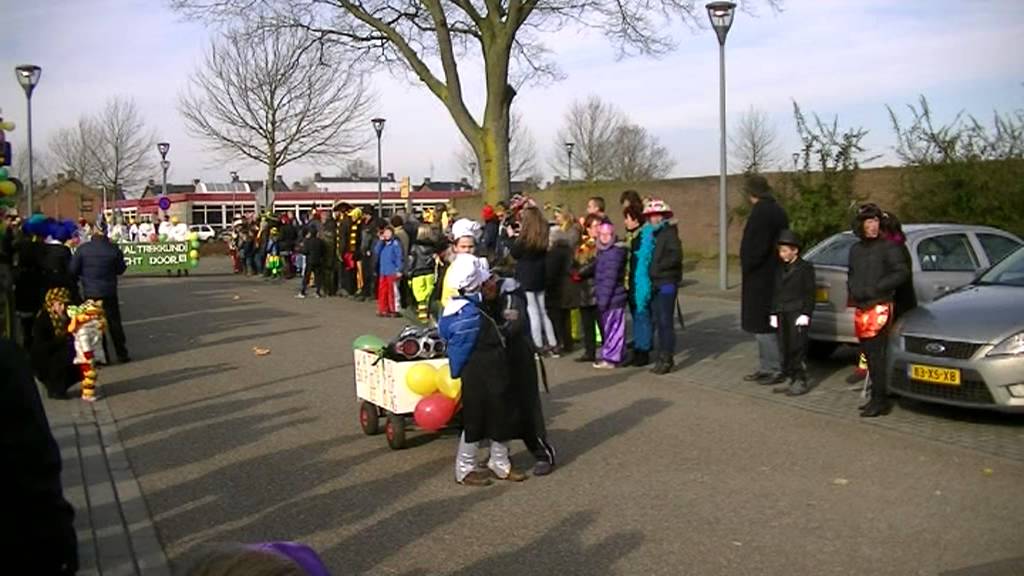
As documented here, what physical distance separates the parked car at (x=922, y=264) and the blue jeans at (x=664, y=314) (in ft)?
5.12

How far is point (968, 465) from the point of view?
8.42 m

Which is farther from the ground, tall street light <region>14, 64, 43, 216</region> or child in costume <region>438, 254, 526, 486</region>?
tall street light <region>14, 64, 43, 216</region>

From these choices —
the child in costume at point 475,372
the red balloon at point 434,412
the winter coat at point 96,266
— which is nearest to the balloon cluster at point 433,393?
the red balloon at point 434,412

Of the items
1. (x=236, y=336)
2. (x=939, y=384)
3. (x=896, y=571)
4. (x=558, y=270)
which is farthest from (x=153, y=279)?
(x=896, y=571)

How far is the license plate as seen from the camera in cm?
971

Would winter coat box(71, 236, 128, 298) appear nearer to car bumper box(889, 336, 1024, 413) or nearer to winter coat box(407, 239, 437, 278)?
winter coat box(407, 239, 437, 278)

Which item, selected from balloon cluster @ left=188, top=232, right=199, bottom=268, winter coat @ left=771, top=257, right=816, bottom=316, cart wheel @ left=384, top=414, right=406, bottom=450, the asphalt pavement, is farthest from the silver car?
balloon cluster @ left=188, top=232, right=199, bottom=268

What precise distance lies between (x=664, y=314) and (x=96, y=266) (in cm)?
694

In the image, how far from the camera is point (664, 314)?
1296 centimetres

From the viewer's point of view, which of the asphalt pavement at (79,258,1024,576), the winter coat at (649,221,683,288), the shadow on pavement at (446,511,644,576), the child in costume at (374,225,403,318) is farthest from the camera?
the child in costume at (374,225,403,318)

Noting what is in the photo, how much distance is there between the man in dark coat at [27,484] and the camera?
3.22m

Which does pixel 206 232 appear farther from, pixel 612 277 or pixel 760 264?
pixel 760 264

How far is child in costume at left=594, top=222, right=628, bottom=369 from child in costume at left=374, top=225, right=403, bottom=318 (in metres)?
7.56

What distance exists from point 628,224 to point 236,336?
23.2 ft
